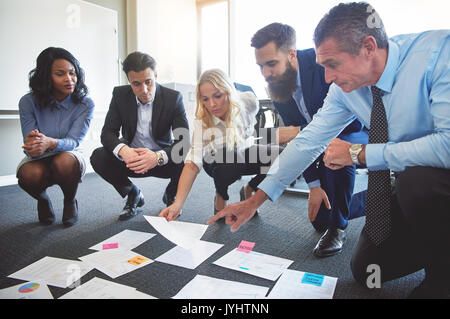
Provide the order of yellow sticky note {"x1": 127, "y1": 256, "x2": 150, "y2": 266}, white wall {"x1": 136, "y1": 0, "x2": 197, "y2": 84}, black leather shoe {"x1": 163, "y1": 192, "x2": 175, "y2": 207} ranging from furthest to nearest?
white wall {"x1": 136, "y1": 0, "x2": 197, "y2": 84}
black leather shoe {"x1": 163, "y1": 192, "x2": 175, "y2": 207}
yellow sticky note {"x1": 127, "y1": 256, "x2": 150, "y2": 266}

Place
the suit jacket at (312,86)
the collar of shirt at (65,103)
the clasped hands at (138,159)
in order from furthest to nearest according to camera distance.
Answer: the collar of shirt at (65,103), the clasped hands at (138,159), the suit jacket at (312,86)

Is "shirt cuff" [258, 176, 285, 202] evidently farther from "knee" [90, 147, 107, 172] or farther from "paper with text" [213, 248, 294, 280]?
"knee" [90, 147, 107, 172]

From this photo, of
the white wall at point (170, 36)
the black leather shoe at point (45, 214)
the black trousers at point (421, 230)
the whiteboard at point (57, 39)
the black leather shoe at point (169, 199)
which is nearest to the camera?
the black trousers at point (421, 230)

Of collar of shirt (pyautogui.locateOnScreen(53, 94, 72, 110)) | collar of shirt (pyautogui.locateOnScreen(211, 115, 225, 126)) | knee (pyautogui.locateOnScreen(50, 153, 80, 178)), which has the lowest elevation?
knee (pyautogui.locateOnScreen(50, 153, 80, 178))

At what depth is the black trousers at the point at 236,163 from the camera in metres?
1.65

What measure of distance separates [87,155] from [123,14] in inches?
67.4

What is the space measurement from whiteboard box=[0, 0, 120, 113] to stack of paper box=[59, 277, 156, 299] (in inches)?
90.7

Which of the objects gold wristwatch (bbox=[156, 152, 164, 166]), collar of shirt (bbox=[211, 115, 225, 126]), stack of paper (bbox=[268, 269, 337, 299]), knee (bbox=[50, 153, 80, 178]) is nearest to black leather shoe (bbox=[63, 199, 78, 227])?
knee (bbox=[50, 153, 80, 178])

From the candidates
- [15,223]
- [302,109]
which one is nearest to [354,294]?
[302,109]

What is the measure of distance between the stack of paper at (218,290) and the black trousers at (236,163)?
0.74 meters

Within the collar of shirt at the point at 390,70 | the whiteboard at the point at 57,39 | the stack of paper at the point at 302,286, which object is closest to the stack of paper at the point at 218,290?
the stack of paper at the point at 302,286

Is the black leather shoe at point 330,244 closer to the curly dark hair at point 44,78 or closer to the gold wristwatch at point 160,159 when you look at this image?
the gold wristwatch at point 160,159

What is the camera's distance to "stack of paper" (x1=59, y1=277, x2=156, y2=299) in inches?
33.5

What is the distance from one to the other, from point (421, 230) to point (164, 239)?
102 cm
